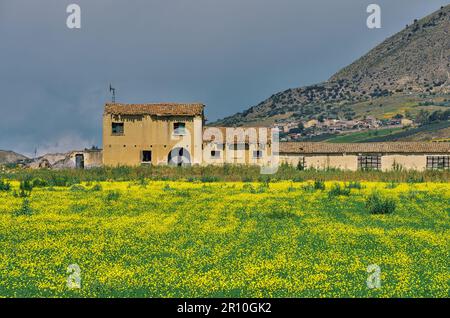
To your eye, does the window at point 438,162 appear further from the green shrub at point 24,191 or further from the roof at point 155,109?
the green shrub at point 24,191

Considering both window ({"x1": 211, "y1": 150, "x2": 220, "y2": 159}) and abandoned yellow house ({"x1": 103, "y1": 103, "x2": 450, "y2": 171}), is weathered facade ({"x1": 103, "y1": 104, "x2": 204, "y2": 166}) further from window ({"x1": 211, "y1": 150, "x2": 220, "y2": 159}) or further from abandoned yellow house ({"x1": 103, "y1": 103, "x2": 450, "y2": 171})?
window ({"x1": 211, "y1": 150, "x2": 220, "y2": 159})

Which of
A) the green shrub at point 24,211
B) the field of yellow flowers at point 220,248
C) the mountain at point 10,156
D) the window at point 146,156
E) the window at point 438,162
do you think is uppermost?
the mountain at point 10,156

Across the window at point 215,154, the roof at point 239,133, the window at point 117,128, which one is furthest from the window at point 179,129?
the window at point 117,128

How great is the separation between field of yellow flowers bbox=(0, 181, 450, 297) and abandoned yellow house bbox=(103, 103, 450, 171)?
36656 mm

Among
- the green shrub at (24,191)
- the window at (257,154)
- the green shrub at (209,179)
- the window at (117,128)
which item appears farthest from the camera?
the window at (257,154)

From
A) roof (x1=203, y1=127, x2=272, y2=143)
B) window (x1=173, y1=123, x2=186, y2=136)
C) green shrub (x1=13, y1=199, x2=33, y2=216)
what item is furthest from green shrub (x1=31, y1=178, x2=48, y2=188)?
roof (x1=203, y1=127, x2=272, y2=143)

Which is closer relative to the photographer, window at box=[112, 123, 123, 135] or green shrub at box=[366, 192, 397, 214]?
green shrub at box=[366, 192, 397, 214]

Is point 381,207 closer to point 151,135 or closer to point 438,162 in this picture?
point 151,135

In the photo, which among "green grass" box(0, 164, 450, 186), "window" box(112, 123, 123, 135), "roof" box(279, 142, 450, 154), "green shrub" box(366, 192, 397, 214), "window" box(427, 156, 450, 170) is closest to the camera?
"green shrub" box(366, 192, 397, 214)

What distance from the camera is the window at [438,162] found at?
65.7m

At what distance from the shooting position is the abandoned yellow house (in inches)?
2547
